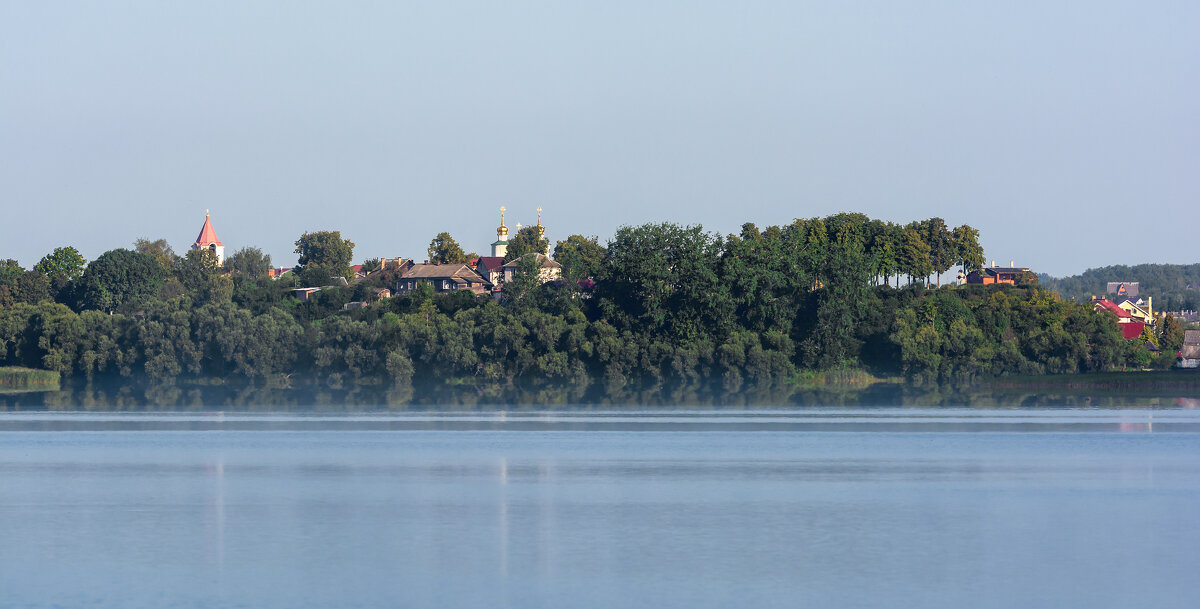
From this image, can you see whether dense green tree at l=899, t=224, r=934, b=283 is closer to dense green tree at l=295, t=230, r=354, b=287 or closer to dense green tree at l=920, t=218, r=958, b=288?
dense green tree at l=920, t=218, r=958, b=288

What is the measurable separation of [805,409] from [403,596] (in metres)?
42.7

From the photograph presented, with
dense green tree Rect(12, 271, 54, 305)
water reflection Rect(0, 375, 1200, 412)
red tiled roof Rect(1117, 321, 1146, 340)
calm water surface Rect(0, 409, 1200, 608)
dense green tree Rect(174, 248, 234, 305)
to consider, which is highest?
dense green tree Rect(174, 248, 234, 305)

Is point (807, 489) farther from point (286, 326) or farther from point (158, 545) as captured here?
point (286, 326)

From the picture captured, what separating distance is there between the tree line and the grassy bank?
0.81 meters

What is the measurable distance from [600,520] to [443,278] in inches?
4589

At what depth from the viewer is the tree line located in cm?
7244

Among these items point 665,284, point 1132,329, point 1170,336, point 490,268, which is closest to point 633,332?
point 665,284

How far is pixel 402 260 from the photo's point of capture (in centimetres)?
17438

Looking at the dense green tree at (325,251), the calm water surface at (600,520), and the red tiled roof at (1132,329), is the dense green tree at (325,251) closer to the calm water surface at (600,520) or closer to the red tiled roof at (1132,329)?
the red tiled roof at (1132,329)

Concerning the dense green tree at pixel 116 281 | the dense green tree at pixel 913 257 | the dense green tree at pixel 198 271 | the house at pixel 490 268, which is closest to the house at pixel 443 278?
the house at pixel 490 268

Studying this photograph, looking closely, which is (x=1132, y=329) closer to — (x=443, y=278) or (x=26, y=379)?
(x=443, y=278)

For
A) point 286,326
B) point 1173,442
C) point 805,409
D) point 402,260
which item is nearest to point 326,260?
point 402,260

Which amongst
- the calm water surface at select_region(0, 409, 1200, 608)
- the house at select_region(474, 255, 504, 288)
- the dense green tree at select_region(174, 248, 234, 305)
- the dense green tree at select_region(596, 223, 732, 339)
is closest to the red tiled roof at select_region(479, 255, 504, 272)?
the house at select_region(474, 255, 504, 288)

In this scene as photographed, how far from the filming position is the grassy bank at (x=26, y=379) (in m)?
75.3
